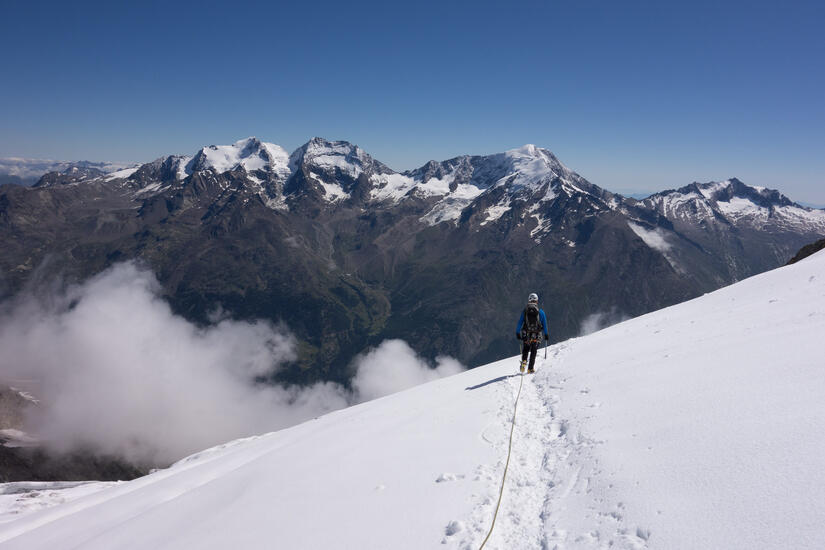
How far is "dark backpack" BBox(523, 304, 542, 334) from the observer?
2038cm

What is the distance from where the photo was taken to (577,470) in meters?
9.62

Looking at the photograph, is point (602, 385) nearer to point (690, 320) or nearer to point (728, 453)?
point (728, 453)

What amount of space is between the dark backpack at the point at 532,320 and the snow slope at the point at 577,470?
3113 mm

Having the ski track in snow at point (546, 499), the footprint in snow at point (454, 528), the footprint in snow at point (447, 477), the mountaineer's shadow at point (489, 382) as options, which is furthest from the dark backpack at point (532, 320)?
the footprint in snow at point (454, 528)

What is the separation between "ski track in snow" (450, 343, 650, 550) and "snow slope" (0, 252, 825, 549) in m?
0.04

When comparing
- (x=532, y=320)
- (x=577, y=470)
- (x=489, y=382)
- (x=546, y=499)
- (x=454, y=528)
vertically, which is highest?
(x=532, y=320)

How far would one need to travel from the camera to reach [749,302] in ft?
70.6

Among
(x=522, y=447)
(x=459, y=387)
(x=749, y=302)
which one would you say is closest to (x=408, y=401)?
(x=459, y=387)

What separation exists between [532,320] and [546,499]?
12524 millimetres

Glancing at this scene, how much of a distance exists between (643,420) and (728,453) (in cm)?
300

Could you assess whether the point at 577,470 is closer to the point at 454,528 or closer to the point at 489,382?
the point at 454,528

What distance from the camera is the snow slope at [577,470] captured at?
6.68 m

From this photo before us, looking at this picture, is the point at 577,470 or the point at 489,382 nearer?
the point at 577,470

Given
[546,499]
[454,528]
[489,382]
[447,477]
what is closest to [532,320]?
[489,382]
